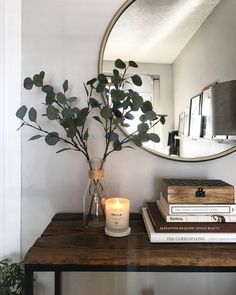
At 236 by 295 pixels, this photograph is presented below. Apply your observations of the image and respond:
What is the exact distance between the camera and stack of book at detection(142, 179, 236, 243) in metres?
0.82

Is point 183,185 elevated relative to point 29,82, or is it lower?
lower

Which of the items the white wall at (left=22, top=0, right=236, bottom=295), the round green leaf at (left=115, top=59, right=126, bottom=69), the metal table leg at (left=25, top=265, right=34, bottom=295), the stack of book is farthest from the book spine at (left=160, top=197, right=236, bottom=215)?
the round green leaf at (left=115, top=59, right=126, bottom=69)

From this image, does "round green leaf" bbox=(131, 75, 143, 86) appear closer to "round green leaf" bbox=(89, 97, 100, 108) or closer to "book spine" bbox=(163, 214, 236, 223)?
"round green leaf" bbox=(89, 97, 100, 108)

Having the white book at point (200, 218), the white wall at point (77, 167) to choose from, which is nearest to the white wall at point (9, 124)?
the white wall at point (77, 167)

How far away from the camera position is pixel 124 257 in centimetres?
75

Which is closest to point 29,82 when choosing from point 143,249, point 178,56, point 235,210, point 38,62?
point 38,62

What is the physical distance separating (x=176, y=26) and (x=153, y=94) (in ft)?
1.00

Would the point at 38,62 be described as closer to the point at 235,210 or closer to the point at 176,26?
the point at 176,26

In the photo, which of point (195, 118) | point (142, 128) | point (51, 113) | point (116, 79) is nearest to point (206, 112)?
point (195, 118)

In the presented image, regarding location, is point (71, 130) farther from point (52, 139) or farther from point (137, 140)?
point (137, 140)

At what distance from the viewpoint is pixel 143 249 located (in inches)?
31.0

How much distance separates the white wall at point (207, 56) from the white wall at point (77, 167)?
0.31m

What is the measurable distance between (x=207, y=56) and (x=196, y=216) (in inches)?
26.2

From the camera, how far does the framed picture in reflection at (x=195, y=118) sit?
1.10 m
